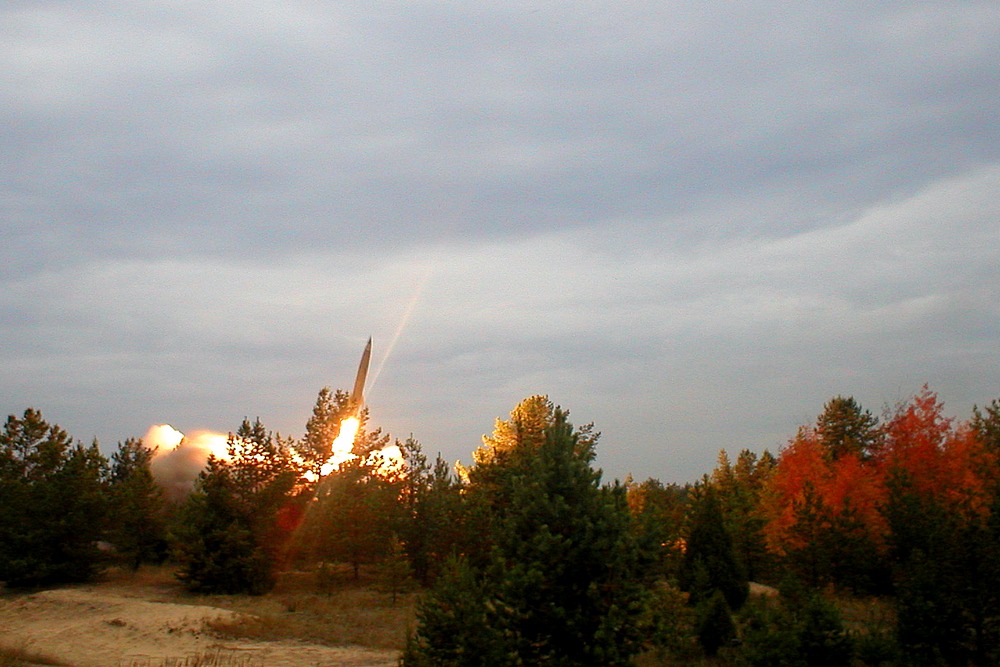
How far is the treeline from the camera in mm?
12602

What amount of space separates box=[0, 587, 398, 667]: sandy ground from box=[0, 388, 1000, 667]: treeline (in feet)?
16.1

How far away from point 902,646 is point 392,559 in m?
23.1

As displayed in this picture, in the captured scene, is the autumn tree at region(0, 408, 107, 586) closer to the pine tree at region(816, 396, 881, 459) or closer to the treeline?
the treeline

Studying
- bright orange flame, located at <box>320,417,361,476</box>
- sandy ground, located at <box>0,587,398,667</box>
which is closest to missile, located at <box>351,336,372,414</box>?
bright orange flame, located at <box>320,417,361,476</box>

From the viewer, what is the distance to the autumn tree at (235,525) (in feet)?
119

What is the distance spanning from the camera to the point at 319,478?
158 ft

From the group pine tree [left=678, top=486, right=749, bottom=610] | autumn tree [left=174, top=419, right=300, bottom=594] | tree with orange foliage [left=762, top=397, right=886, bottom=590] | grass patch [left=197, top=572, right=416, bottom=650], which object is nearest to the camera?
grass patch [left=197, top=572, right=416, bottom=650]

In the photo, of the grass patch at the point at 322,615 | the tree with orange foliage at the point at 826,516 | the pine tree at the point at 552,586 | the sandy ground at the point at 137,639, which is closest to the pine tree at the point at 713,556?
the tree with orange foliage at the point at 826,516

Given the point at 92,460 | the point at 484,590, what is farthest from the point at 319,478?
the point at 484,590

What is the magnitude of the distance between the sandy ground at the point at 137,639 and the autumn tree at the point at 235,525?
4023 mm

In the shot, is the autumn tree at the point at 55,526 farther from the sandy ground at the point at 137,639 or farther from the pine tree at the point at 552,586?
the pine tree at the point at 552,586

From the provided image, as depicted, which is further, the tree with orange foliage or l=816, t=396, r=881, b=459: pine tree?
l=816, t=396, r=881, b=459: pine tree

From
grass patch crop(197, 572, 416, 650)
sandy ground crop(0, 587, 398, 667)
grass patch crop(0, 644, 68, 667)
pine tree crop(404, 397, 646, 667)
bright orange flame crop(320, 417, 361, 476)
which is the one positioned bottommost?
grass patch crop(197, 572, 416, 650)

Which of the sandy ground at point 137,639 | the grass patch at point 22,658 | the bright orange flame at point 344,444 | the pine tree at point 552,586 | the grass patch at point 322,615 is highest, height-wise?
the bright orange flame at point 344,444
